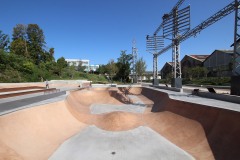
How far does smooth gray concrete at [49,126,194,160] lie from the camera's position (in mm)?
8078

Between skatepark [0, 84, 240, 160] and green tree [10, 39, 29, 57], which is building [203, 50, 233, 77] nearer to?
skatepark [0, 84, 240, 160]

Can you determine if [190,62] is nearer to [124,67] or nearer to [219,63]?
[219,63]

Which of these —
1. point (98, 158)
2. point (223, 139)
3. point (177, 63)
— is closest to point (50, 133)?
point (98, 158)

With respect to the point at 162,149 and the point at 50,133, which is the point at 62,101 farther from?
the point at 162,149

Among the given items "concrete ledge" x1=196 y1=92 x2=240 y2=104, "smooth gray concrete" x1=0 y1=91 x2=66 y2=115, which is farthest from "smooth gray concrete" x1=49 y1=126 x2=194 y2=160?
"concrete ledge" x1=196 y1=92 x2=240 y2=104

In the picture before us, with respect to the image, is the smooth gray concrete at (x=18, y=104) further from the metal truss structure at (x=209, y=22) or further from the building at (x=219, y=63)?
the building at (x=219, y=63)

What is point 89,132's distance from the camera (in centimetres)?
1161

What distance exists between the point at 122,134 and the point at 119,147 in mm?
2117

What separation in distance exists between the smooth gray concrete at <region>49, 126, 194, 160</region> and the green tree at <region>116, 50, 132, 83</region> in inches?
2118

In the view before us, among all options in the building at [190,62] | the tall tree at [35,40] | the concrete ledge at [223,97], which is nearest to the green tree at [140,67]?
the building at [190,62]

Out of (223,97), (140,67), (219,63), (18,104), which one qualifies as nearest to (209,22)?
(223,97)

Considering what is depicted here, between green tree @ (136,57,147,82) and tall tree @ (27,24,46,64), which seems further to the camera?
green tree @ (136,57,147,82)

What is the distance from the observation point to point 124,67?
65.4m

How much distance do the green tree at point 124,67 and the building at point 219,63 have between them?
25.3m
